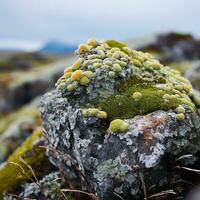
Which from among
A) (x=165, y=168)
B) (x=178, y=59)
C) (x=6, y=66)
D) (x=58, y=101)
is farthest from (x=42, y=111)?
(x=6, y=66)

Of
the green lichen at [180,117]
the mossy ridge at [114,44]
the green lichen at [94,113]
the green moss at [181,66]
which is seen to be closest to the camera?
the green lichen at [180,117]

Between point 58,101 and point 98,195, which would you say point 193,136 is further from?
point 58,101

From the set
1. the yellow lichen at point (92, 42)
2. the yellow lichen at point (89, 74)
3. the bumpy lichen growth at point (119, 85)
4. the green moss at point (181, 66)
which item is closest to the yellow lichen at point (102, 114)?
the bumpy lichen growth at point (119, 85)

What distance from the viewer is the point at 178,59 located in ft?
127

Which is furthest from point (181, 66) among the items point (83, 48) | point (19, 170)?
point (19, 170)

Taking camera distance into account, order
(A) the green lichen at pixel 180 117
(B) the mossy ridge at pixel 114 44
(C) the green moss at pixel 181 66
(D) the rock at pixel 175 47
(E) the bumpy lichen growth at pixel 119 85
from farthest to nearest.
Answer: (D) the rock at pixel 175 47, (C) the green moss at pixel 181 66, (B) the mossy ridge at pixel 114 44, (E) the bumpy lichen growth at pixel 119 85, (A) the green lichen at pixel 180 117

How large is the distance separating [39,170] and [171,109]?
334 cm

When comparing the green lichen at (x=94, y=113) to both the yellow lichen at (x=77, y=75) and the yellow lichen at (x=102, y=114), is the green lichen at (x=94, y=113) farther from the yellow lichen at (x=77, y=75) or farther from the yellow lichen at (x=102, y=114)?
the yellow lichen at (x=77, y=75)

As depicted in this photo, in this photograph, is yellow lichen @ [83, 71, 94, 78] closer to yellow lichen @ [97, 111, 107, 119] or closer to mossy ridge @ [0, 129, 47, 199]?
yellow lichen @ [97, 111, 107, 119]

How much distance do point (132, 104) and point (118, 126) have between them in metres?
0.67

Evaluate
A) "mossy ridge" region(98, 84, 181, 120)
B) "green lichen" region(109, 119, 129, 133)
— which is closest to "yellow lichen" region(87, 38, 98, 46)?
"mossy ridge" region(98, 84, 181, 120)

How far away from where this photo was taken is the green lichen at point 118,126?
6.77m

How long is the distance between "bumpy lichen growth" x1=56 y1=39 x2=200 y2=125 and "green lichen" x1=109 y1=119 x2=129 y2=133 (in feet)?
0.93

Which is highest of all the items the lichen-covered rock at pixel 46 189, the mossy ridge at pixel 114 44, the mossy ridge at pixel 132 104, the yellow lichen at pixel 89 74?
the mossy ridge at pixel 114 44
